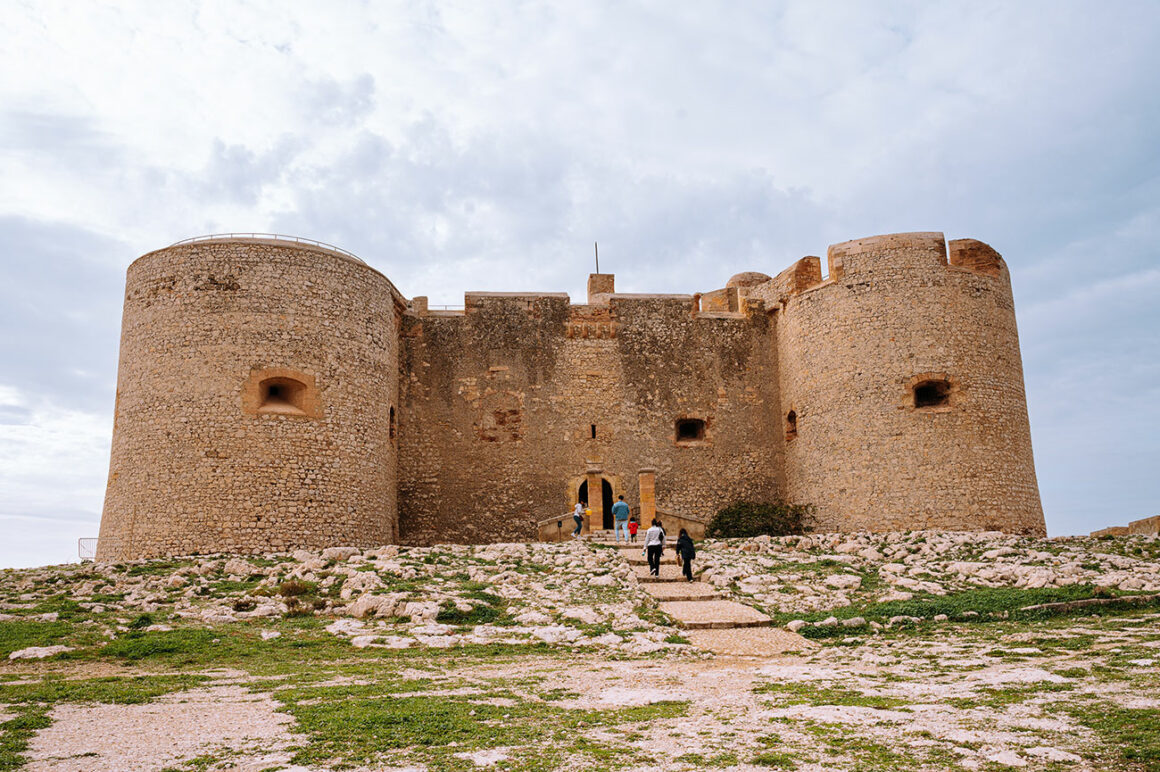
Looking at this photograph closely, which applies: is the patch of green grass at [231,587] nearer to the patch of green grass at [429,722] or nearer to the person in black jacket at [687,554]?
the patch of green grass at [429,722]

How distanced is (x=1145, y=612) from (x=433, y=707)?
810 cm

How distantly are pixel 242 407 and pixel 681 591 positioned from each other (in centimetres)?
911

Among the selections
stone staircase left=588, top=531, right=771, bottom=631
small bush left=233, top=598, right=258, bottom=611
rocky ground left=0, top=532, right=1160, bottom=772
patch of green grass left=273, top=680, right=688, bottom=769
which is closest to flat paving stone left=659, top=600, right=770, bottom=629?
stone staircase left=588, top=531, right=771, bottom=631

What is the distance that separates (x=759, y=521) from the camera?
1964 centimetres

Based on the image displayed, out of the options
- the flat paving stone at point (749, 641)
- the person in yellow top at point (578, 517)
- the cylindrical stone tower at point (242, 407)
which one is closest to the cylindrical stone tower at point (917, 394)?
the person in yellow top at point (578, 517)

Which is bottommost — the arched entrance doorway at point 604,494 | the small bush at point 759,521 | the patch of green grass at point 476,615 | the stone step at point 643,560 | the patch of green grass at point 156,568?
the patch of green grass at point 476,615

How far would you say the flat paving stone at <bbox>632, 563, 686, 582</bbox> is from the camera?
42.6 ft

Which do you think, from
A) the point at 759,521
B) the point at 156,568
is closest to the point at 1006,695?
the point at 156,568

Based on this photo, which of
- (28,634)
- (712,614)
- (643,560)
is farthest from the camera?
(643,560)

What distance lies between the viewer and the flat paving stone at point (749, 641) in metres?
9.12

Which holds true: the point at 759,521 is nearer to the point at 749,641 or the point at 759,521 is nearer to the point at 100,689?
the point at 749,641

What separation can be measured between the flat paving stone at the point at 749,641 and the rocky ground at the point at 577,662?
144 millimetres

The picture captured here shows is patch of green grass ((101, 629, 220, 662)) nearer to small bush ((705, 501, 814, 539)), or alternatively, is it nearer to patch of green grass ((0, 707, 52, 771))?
patch of green grass ((0, 707, 52, 771))

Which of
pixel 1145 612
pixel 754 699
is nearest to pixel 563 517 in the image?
pixel 1145 612
